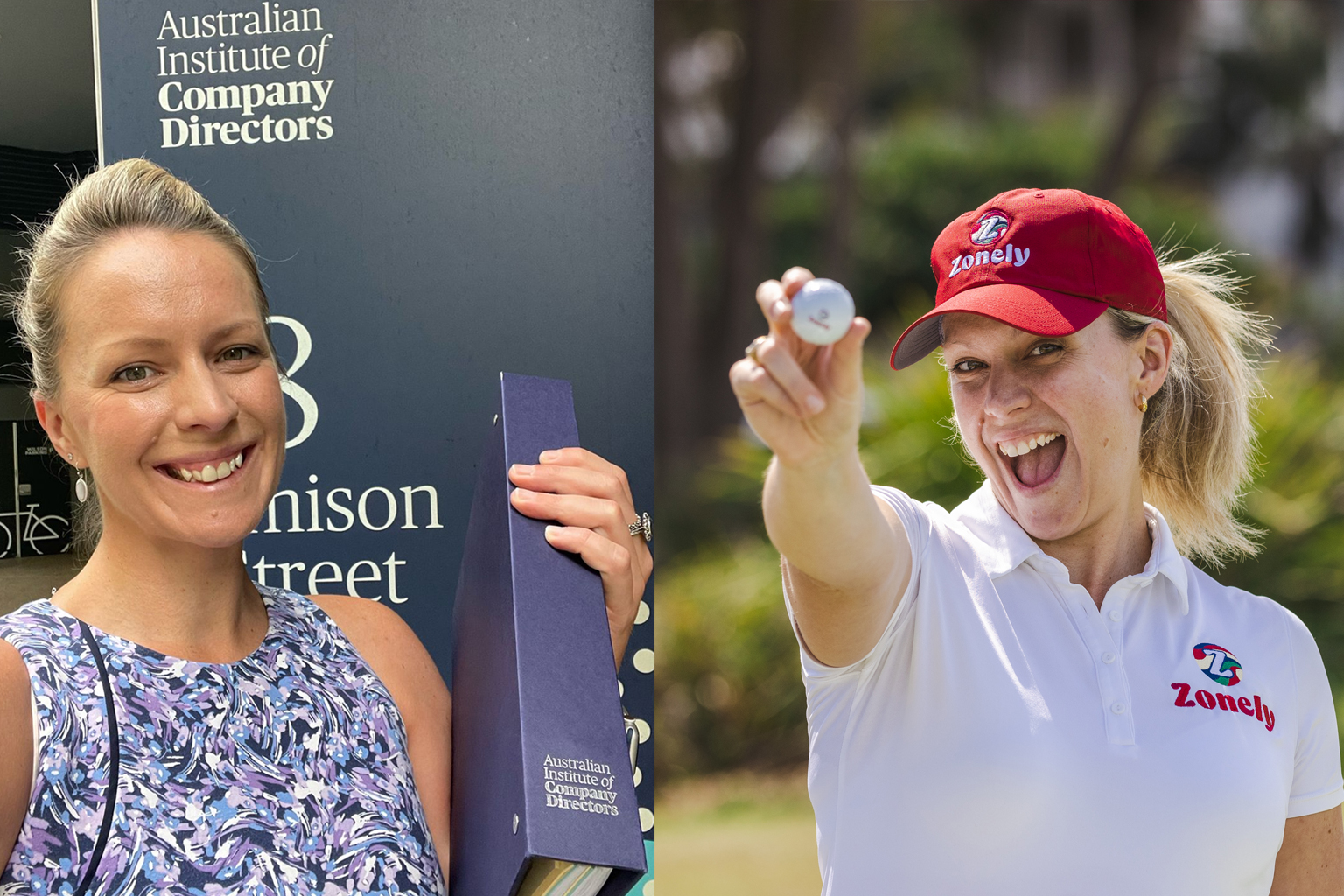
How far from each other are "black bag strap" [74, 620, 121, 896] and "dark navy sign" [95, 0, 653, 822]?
884 mm

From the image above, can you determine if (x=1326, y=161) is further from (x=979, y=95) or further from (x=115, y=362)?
(x=115, y=362)

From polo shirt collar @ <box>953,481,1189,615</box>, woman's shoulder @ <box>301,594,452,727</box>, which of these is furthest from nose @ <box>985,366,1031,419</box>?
woman's shoulder @ <box>301,594,452,727</box>

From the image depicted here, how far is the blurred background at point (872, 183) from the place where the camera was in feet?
21.2

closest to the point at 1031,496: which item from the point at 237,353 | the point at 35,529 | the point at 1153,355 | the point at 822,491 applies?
the point at 1153,355

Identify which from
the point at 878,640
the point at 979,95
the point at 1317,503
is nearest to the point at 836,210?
the point at 979,95

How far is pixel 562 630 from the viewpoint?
1.42 m

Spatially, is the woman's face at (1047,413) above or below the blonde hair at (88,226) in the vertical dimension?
below

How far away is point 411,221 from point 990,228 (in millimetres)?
1009

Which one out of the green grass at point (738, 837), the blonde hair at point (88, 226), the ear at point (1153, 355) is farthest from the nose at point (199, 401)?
the green grass at point (738, 837)

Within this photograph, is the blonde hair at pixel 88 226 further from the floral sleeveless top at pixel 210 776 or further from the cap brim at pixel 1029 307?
the cap brim at pixel 1029 307

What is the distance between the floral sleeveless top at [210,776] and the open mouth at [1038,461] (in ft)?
2.98

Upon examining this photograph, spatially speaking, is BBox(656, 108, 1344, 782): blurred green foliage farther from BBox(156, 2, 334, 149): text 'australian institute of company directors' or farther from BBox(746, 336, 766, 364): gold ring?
BBox(746, 336, 766, 364): gold ring

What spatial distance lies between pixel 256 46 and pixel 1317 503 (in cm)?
529

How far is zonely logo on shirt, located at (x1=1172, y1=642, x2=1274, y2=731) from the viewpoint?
174cm
